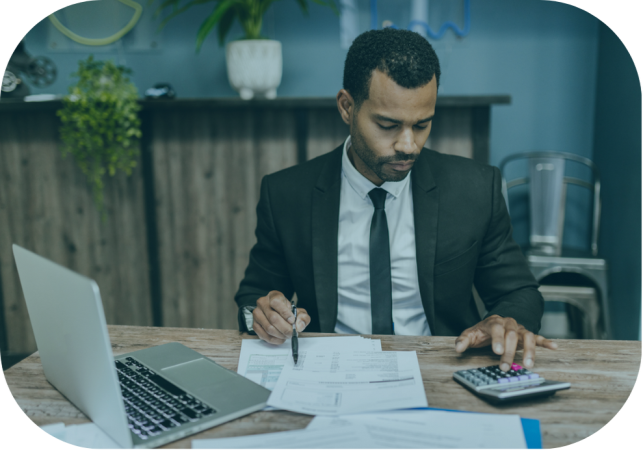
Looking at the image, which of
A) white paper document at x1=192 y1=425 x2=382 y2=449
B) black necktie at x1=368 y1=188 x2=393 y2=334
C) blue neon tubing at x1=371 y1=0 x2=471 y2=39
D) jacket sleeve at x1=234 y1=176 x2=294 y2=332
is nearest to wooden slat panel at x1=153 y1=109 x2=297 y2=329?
blue neon tubing at x1=371 y1=0 x2=471 y2=39

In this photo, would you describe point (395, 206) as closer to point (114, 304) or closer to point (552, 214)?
point (552, 214)

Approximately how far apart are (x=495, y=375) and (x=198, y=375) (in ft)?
1.78

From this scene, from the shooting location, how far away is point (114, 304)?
8.52ft

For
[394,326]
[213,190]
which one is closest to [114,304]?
[213,190]

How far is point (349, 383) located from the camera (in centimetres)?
87

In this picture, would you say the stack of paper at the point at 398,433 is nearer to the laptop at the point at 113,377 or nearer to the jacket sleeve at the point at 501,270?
the laptop at the point at 113,377

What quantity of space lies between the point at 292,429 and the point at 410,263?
72 cm

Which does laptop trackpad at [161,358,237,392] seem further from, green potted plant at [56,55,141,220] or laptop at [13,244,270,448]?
green potted plant at [56,55,141,220]

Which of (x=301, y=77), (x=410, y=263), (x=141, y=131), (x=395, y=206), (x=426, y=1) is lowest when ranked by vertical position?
(x=410, y=263)

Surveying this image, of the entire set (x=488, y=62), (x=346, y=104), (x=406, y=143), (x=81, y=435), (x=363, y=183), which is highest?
(x=488, y=62)

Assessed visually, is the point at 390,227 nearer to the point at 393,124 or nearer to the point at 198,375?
the point at 393,124

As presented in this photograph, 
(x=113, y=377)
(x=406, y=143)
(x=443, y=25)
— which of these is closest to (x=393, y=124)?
(x=406, y=143)

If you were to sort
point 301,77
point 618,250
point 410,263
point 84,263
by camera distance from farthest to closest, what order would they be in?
point 301,77, point 84,263, point 618,250, point 410,263

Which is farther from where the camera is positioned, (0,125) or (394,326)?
(0,125)
